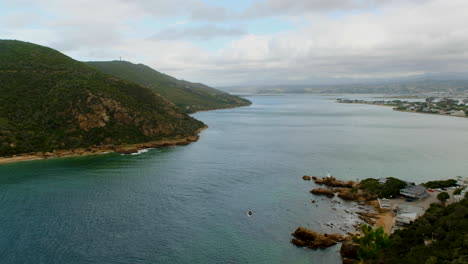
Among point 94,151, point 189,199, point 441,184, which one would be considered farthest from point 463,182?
point 94,151

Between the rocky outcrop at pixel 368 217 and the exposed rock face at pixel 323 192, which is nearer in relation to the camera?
the rocky outcrop at pixel 368 217

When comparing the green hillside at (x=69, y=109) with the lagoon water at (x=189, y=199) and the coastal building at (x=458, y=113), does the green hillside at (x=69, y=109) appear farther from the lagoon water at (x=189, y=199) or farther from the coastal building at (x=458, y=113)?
the coastal building at (x=458, y=113)

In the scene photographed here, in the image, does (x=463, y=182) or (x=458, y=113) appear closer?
(x=463, y=182)

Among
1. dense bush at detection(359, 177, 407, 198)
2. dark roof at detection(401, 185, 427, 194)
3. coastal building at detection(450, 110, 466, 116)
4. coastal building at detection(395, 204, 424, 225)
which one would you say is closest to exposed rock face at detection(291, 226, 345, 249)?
coastal building at detection(395, 204, 424, 225)

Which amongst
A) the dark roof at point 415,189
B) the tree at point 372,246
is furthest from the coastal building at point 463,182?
the tree at point 372,246

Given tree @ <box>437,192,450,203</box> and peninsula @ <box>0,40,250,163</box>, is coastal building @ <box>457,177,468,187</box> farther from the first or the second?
peninsula @ <box>0,40,250,163</box>

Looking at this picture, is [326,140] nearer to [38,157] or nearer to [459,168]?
[459,168]

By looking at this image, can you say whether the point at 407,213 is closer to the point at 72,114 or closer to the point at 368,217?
the point at 368,217
